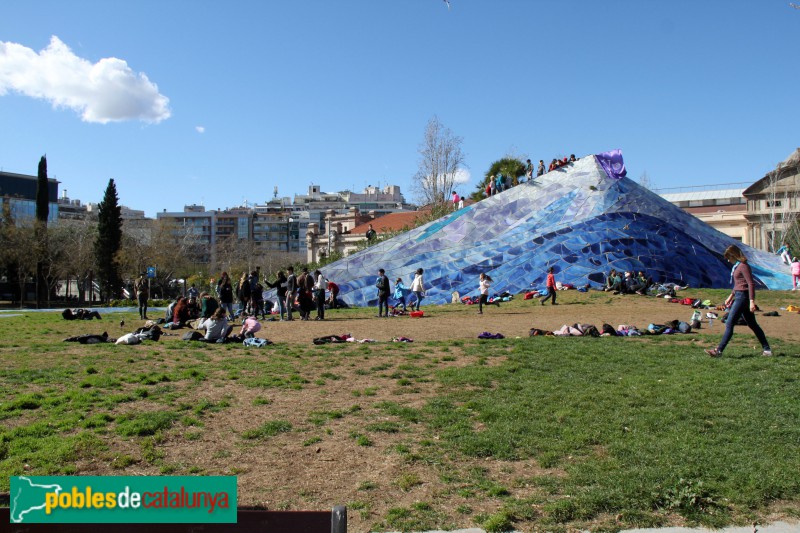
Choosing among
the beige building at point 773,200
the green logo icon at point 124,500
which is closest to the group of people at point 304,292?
the green logo icon at point 124,500

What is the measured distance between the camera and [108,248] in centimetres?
5869

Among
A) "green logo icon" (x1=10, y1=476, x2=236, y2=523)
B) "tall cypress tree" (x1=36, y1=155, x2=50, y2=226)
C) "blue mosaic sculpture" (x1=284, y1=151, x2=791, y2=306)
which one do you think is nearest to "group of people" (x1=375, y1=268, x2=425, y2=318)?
"blue mosaic sculpture" (x1=284, y1=151, x2=791, y2=306)

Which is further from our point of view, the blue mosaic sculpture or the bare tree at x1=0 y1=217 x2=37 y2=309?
the bare tree at x1=0 y1=217 x2=37 y2=309

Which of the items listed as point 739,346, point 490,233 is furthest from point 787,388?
point 490,233

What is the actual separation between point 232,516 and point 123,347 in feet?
38.6

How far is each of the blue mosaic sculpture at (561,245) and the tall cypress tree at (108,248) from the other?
35.2 metres

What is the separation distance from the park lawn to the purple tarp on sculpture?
73.4 feet

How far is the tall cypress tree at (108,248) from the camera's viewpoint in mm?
58406

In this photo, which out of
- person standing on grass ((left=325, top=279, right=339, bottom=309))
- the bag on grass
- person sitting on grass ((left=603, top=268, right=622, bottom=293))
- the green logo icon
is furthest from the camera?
person standing on grass ((left=325, top=279, right=339, bottom=309))

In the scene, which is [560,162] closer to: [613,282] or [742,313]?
[613,282]

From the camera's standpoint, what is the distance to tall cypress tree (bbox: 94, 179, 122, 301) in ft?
192

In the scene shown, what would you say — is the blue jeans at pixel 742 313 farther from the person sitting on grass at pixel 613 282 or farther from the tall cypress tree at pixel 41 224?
the tall cypress tree at pixel 41 224

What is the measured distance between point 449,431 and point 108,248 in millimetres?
57821

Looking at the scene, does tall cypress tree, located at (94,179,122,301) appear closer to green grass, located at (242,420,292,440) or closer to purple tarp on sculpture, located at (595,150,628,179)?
purple tarp on sculpture, located at (595,150,628,179)
